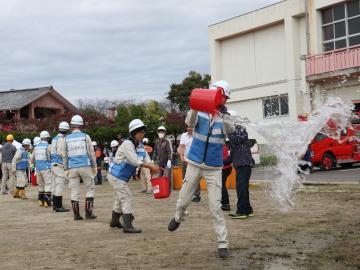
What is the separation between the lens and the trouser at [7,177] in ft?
62.0

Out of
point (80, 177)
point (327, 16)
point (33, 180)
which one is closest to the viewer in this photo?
point (80, 177)

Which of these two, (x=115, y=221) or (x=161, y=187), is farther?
(x=115, y=221)

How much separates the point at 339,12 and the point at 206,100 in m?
23.7

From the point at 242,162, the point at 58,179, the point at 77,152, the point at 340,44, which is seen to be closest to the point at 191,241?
the point at 242,162

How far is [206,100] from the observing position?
22.8 feet

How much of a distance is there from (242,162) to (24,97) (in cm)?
3731

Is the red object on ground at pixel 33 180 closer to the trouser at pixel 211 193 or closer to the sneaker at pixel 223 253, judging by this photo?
the trouser at pixel 211 193

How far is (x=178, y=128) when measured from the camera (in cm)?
4075

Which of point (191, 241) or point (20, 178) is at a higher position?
point (20, 178)

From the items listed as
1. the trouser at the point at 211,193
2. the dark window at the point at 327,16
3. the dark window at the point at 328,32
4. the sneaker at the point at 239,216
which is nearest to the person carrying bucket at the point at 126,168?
the trouser at the point at 211,193

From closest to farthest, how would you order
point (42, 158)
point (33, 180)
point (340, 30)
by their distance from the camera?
point (42, 158)
point (33, 180)
point (340, 30)

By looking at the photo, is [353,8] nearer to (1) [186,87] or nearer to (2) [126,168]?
(2) [126,168]

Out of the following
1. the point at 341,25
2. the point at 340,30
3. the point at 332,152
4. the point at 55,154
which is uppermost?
the point at 341,25

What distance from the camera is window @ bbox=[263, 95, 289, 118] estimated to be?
105 feet
